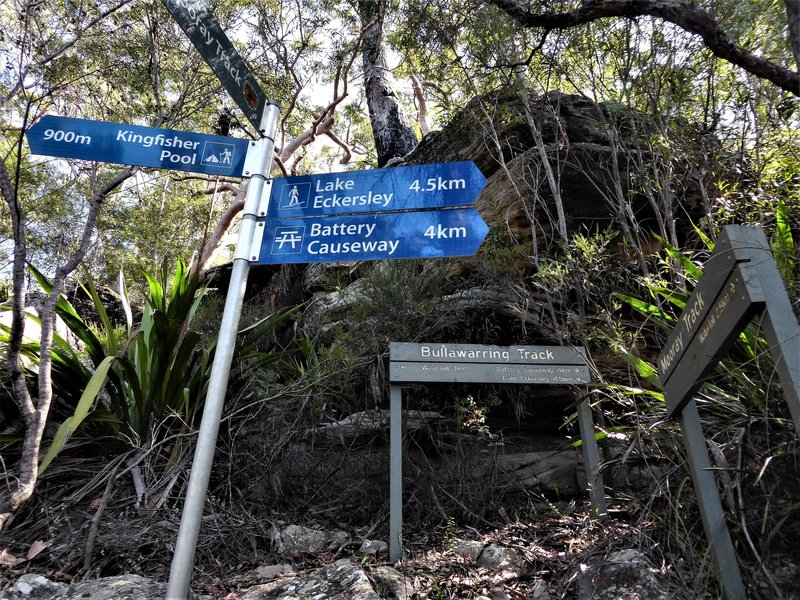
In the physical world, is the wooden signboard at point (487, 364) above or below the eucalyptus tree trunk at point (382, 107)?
below

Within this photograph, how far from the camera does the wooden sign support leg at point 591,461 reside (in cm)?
320

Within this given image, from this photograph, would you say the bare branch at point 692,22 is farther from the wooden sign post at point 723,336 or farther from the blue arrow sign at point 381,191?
the blue arrow sign at point 381,191

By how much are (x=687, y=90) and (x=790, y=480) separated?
10.5 feet

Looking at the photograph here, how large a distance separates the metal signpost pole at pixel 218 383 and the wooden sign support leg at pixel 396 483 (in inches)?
59.2

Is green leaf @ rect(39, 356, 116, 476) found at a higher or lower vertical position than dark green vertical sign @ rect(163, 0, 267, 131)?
Result: lower

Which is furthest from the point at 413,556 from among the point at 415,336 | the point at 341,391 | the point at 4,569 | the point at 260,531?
the point at 4,569

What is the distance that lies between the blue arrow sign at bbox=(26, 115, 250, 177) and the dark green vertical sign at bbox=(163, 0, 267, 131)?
19cm

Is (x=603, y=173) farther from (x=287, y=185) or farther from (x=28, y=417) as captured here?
(x=28, y=417)

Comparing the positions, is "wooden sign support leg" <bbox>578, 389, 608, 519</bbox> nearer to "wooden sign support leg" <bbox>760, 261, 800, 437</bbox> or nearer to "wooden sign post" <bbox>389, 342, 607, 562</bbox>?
"wooden sign post" <bbox>389, 342, 607, 562</bbox>

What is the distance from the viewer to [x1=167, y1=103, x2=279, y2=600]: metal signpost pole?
70.9 inches

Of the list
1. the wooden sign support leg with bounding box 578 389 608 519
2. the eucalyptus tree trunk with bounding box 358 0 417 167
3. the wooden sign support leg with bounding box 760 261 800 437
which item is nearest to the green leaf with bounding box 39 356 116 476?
the wooden sign support leg with bounding box 578 389 608 519

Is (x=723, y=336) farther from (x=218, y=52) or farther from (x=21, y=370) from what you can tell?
(x=21, y=370)

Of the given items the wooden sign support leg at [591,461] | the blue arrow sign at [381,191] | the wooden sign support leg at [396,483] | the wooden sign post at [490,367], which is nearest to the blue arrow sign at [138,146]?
the blue arrow sign at [381,191]

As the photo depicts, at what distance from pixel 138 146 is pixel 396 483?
2.35 m
